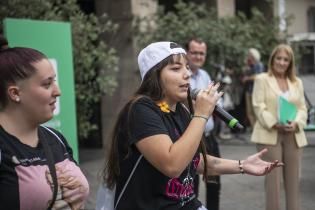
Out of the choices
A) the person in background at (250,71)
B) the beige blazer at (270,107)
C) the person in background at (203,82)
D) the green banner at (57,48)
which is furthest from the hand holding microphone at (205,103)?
the person in background at (250,71)

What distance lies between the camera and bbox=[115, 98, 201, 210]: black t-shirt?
103 inches

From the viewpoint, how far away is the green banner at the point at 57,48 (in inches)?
211

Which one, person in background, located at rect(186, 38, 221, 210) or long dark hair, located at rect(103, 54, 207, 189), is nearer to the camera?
long dark hair, located at rect(103, 54, 207, 189)

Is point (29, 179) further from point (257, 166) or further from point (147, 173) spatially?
point (257, 166)

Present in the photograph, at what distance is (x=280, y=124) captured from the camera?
5.40m

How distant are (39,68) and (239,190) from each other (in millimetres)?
5625

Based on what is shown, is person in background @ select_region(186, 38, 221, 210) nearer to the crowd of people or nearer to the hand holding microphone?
the crowd of people

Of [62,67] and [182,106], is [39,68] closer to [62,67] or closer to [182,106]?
[182,106]

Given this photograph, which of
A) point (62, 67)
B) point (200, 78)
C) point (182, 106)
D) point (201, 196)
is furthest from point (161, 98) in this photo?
point (201, 196)

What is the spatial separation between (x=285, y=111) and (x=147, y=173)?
3093mm

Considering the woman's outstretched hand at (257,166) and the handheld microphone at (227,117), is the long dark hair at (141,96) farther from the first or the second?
the woman's outstretched hand at (257,166)

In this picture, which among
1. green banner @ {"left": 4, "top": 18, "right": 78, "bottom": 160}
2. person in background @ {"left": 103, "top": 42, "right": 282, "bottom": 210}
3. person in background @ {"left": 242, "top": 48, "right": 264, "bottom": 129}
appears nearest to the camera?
person in background @ {"left": 103, "top": 42, "right": 282, "bottom": 210}

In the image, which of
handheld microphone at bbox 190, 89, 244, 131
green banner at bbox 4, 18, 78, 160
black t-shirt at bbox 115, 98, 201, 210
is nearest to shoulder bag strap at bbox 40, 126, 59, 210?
black t-shirt at bbox 115, 98, 201, 210

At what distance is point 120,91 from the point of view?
1102 cm
